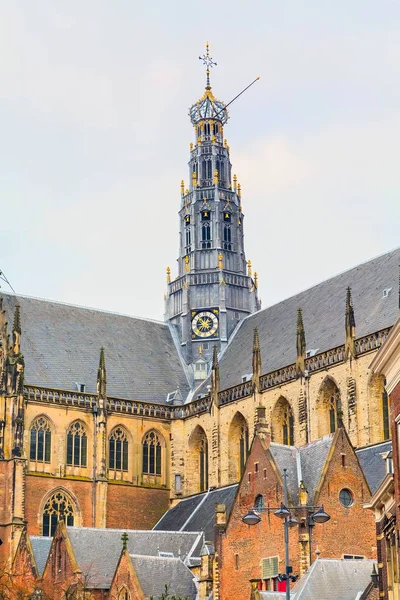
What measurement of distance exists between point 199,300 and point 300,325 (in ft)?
50.2

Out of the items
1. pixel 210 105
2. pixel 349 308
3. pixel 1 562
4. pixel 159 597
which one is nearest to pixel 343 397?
pixel 349 308

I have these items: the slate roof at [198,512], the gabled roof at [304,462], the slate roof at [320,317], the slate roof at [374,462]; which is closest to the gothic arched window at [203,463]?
the slate roof at [198,512]

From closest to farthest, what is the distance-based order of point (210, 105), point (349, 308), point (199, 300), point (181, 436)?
point (349, 308)
point (181, 436)
point (199, 300)
point (210, 105)

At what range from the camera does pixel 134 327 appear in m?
77.2

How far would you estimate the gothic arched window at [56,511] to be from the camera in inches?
2591

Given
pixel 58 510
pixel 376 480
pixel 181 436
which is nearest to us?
pixel 376 480

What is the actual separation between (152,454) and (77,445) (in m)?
4.95

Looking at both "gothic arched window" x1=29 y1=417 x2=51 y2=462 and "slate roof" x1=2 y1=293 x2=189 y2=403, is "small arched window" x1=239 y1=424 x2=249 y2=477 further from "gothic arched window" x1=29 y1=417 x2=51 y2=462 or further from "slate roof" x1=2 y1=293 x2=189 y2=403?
"gothic arched window" x1=29 y1=417 x2=51 y2=462

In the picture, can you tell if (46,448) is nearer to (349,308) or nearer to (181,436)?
(181,436)

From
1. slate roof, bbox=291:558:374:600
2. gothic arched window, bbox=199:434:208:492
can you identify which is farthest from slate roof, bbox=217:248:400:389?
slate roof, bbox=291:558:374:600

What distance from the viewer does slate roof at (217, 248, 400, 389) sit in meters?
61.4

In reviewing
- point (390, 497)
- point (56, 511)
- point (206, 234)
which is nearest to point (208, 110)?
point (206, 234)

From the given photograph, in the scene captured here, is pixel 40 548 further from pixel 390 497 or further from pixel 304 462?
pixel 390 497

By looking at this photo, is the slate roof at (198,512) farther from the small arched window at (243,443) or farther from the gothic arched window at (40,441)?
the gothic arched window at (40,441)
